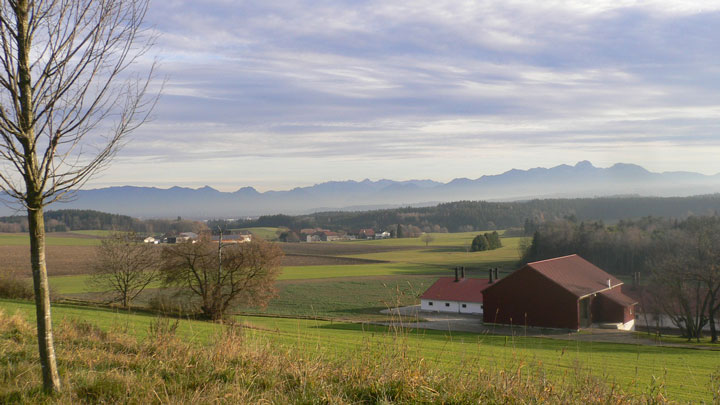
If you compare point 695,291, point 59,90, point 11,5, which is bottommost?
point 695,291

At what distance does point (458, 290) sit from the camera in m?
47.0

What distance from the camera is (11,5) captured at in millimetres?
5250

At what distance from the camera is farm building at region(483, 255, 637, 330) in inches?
1432

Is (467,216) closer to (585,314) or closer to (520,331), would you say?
(585,314)

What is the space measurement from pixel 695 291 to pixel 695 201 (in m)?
88.3

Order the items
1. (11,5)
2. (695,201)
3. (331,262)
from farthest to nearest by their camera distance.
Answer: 1. (695,201)
2. (331,262)
3. (11,5)

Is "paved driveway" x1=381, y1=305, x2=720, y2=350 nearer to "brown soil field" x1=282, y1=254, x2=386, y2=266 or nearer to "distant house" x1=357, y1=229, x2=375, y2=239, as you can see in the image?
"brown soil field" x1=282, y1=254, x2=386, y2=266

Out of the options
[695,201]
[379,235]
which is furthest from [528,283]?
[379,235]

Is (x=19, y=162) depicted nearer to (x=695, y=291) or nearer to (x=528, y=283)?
(x=528, y=283)

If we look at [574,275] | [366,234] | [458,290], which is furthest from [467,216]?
[574,275]

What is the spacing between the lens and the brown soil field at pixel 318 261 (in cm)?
8150

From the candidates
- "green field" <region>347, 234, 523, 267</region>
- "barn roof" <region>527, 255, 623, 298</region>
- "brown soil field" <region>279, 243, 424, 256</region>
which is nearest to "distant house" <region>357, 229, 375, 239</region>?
"brown soil field" <region>279, 243, 424, 256</region>

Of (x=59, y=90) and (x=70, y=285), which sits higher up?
(x=59, y=90)

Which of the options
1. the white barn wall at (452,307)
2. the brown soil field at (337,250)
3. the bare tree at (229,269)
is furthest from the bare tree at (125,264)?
the brown soil field at (337,250)
